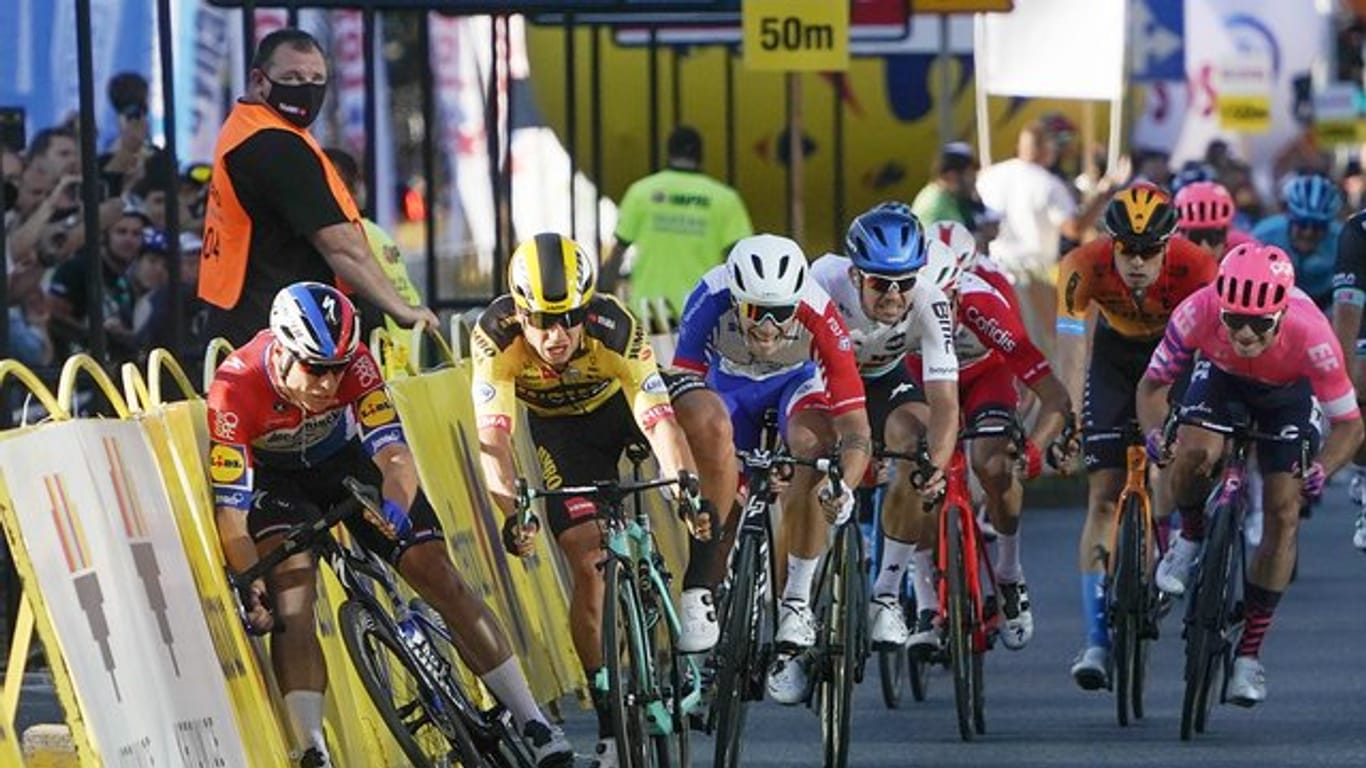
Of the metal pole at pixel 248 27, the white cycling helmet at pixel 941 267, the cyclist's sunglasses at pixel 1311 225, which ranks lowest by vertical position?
the cyclist's sunglasses at pixel 1311 225

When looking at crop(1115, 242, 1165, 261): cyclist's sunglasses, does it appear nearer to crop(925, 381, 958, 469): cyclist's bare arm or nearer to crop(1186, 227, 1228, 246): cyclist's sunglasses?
crop(925, 381, 958, 469): cyclist's bare arm

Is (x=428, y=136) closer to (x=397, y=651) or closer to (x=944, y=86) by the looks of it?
(x=397, y=651)

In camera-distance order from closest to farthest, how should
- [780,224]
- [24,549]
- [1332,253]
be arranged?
[24,549] < [1332,253] < [780,224]

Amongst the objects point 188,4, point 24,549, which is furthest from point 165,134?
point 188,4

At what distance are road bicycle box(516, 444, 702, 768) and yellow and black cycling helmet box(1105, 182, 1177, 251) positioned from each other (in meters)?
3.11

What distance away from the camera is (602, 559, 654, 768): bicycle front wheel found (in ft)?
35.3

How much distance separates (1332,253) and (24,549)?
14.6 meters

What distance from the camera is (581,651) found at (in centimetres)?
1172

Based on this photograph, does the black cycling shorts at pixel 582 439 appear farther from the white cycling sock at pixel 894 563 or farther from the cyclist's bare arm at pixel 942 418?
the white cycling sock at pixel 894 563

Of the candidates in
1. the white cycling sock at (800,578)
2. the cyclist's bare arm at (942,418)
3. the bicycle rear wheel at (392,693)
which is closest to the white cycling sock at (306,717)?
the bicycle rear wheel at (392,693)

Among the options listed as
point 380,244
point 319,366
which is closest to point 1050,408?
point 380,244

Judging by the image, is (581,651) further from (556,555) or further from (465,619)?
(556,555)

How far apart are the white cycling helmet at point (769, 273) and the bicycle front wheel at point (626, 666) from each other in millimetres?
1361

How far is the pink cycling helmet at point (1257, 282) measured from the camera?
500 inches
